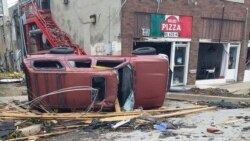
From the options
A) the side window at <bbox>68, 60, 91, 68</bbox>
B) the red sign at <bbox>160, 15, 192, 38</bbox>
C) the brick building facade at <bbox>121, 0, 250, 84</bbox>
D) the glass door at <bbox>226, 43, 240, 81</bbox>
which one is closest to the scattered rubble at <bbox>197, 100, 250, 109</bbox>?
the side window at <bbox>68, 60, 91, 68</bbox>

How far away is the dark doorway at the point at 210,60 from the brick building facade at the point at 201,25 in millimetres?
63

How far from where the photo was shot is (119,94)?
25.1ft

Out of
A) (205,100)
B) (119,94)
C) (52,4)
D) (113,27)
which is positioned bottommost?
(205,100)

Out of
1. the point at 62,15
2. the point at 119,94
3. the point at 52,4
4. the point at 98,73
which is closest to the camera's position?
the point at 98,73

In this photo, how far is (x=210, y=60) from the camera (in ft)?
55.9

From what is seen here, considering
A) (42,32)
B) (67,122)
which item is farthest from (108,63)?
(42,32)

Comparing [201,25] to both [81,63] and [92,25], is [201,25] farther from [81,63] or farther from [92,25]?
[81,63]

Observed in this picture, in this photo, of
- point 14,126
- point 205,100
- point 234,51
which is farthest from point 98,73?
point 234,51

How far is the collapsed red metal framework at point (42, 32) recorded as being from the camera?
1523cm

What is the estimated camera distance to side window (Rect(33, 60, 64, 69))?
723cm

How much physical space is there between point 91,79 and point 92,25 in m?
7.50

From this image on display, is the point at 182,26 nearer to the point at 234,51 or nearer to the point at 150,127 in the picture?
the point at 234,51

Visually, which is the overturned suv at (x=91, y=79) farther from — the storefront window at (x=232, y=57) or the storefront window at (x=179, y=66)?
the storefront window at (x=232, y=57)

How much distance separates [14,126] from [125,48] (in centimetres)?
761
